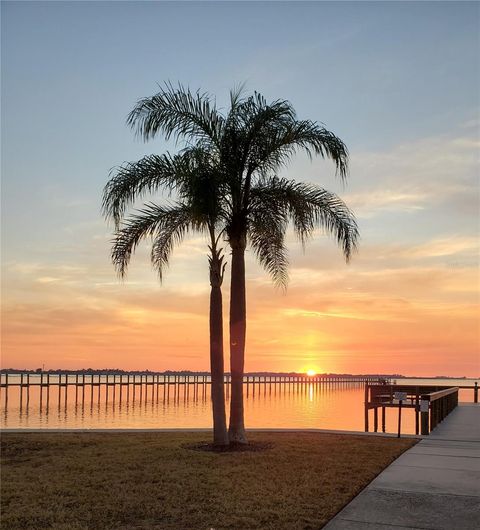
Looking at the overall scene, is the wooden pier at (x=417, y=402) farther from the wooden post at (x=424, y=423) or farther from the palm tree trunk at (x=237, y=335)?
the palm tree trunk at (x=237, y=335)

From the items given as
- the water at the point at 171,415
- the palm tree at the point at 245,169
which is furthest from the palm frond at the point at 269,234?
the water at the point at 171,415

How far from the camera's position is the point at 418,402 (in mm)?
20484

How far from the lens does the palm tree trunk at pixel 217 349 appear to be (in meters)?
15.2

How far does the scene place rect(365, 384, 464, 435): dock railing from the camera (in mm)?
17781

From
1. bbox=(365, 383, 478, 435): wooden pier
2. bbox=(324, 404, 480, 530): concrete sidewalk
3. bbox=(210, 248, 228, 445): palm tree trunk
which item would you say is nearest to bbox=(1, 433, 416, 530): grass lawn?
bbox=(324, 404, 480, 530): concrete sidewalk

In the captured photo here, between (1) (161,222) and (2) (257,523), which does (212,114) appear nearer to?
(1) (161,222)

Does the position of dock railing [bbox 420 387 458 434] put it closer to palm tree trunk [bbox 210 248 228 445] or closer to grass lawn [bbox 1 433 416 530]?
grass lawn [bbox 1 433 416 530]

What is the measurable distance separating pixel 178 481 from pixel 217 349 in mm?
4830

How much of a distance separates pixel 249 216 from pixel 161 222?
2.25 metres

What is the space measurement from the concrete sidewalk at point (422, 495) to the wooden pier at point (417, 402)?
277 cm

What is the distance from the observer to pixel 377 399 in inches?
960

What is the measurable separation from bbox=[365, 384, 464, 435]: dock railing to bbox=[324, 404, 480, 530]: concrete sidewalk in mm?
3001

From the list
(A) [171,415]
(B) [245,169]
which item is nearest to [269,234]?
(B) [245,169]

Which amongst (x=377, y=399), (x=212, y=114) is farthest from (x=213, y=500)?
(x=377, y=399)
